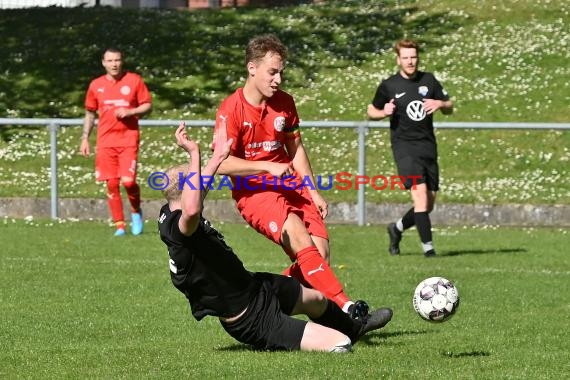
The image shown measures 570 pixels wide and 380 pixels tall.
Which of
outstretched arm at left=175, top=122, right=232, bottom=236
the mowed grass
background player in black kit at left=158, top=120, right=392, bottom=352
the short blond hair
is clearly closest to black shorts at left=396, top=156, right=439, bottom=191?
the mowed grass

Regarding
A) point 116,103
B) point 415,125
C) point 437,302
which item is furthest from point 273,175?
point 116,103

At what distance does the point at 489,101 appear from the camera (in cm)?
2505

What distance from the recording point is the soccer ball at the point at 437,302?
868 cm

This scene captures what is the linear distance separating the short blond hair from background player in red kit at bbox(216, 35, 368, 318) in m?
0.97

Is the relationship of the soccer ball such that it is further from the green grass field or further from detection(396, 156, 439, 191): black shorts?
the green grass field

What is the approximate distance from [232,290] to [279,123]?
1.75 metres

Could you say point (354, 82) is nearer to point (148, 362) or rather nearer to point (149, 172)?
point (149, 172)

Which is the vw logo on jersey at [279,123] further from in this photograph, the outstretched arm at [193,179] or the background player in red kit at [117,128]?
the background player in red kit at [117,128]

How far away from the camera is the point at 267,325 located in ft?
27.4

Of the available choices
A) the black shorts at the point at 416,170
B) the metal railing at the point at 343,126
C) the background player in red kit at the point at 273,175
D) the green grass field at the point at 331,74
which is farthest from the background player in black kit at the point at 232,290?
the green grass field at the point at 331,74

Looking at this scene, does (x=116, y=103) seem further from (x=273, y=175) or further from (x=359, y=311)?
(x=359, y=311)

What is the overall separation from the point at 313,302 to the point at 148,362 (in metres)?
1.14

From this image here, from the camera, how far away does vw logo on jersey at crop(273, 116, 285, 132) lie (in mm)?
9602

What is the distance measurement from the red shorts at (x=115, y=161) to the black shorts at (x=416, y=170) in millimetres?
3811
